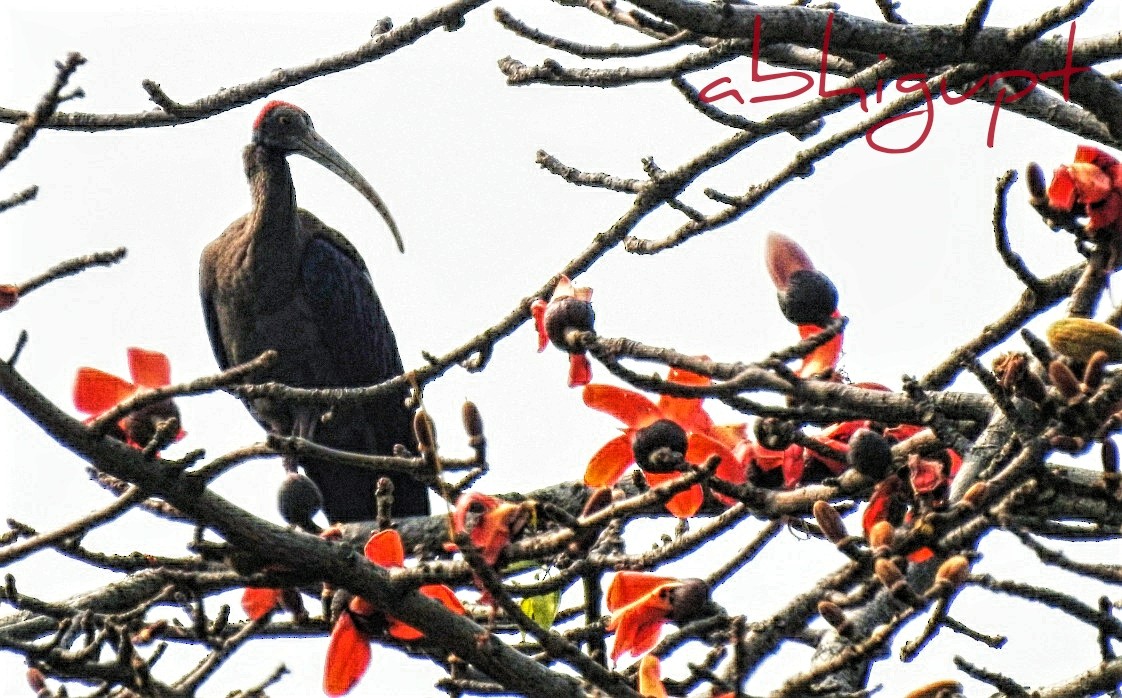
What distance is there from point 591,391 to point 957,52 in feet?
3.79

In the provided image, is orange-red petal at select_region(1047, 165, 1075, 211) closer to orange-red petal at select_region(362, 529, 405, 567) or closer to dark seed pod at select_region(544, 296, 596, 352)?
dark seed pod at select_region(544, 296, 596, 352)

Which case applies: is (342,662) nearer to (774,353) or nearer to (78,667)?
(78,667)

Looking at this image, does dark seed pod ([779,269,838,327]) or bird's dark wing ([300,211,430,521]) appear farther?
bird's dark wing ([300,211,430,521])

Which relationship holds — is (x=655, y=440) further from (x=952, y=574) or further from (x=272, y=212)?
(x=272, y=212)

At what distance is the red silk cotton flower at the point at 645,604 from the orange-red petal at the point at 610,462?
0.21 meters

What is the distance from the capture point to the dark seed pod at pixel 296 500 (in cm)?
358

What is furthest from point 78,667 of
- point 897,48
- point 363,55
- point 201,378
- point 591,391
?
point 897,48

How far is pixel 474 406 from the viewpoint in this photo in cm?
243

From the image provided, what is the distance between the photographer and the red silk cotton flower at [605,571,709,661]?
252cm

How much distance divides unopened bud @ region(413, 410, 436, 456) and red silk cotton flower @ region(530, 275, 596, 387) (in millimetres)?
252

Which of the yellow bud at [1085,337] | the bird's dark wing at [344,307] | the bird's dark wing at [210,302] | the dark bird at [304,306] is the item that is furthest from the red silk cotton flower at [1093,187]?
the bird's dark wing at [210,302]

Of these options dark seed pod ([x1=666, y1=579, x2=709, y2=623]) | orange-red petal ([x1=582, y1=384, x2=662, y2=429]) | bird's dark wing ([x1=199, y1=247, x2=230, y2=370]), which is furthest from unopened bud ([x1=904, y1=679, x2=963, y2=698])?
bird's dark wing ([x1=199, y1=247, x2=230, y2=370])

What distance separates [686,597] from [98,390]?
3.70 ft

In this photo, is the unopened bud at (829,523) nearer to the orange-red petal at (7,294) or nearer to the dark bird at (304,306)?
the orange-red petal at (7,294)
